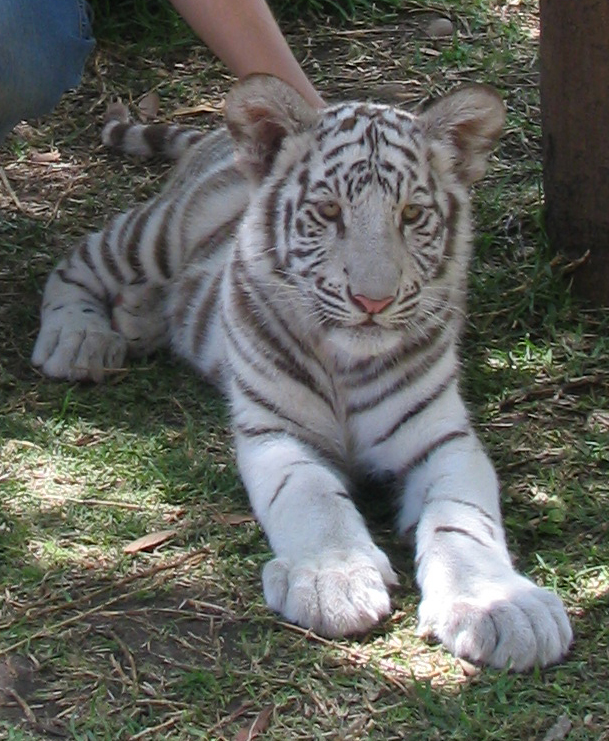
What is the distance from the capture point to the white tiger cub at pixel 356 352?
2.77 meters

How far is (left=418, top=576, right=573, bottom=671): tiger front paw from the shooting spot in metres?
2.61

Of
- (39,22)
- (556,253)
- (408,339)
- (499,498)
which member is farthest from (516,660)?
(39,22)

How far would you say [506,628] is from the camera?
2.60 meters

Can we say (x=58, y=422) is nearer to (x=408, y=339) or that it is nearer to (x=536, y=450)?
(x=408, y=339)

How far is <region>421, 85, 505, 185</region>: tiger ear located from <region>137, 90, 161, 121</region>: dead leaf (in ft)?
7.23

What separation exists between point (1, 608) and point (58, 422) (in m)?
0.86

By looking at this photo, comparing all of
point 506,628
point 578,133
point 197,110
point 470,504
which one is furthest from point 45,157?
point 506,628

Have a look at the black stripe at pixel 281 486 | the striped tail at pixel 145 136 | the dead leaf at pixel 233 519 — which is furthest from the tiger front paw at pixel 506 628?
the striped tail at pixel 145 136

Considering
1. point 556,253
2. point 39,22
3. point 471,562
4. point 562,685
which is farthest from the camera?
point 556,253

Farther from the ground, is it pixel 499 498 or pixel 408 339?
pixel 408 339

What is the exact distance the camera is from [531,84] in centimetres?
528

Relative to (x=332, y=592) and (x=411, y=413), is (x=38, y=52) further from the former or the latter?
(x=332, y=592)

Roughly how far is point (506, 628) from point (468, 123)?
1296mm

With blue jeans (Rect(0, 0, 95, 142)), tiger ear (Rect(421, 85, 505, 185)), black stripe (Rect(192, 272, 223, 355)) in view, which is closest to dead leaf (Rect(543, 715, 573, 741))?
tiger ear (Rect(421, 85, 505, 185))
